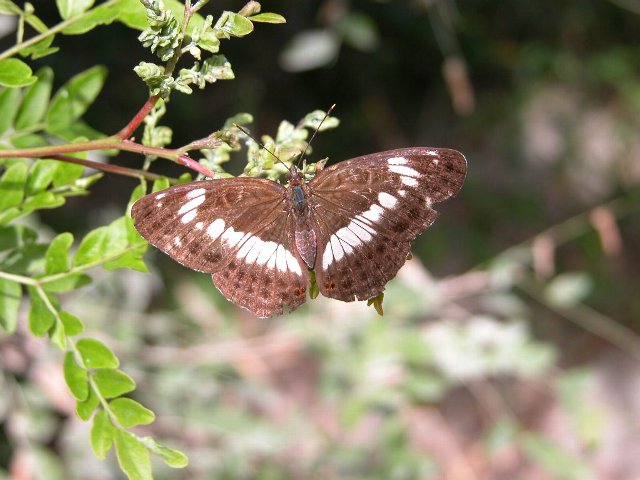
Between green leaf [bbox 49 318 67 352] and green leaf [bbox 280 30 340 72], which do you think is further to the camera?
green leaf [bbox 280 30 340 72]

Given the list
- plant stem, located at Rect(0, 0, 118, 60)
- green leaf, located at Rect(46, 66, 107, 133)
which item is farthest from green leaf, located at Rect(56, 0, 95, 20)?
green leaf, located at Rect(46, 66, 107, 133)

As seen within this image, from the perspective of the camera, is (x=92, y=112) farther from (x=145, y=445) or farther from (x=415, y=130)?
(x=145, y=445)

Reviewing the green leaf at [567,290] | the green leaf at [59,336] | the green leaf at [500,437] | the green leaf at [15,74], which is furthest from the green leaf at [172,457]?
the green leaf at [567,290]

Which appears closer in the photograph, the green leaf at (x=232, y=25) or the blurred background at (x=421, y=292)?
the green leaf at (x=232, y=25)

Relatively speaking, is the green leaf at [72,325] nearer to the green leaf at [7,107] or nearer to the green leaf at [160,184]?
the green leaf at [160,184]

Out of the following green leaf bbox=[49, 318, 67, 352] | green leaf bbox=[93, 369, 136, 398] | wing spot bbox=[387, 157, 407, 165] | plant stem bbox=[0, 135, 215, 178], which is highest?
plant stem bbox=[0, 135, 215, 178]

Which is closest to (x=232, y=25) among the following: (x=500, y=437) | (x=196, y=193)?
(x=196, y=193)

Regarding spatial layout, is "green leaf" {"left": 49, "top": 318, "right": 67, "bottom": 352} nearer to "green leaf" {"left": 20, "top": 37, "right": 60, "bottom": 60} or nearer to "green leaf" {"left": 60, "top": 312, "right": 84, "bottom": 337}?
"green leaf" {"left": 60, "top": 312, "right": 84, "bottom": 337}
